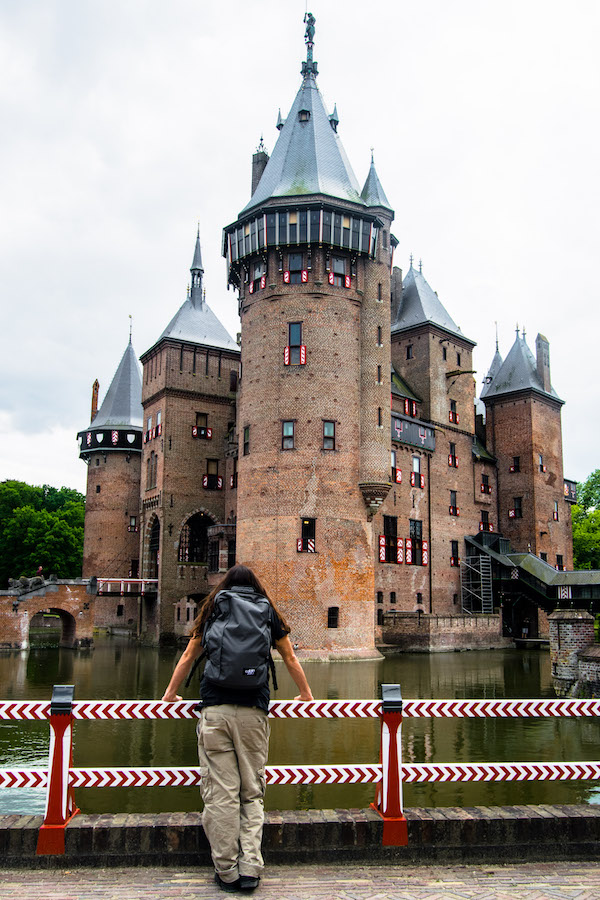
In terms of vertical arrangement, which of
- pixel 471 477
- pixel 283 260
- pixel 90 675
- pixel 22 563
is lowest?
pixel 90 675

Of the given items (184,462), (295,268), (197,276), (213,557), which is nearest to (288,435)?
(295,268)

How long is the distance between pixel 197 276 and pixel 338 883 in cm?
5177

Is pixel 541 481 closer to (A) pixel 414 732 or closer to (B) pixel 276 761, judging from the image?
(A) pixel 414 732

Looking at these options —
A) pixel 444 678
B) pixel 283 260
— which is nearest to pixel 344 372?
pixel 283 260

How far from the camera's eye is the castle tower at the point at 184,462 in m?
44.4

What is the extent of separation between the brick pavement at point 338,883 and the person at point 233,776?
20 centimetres

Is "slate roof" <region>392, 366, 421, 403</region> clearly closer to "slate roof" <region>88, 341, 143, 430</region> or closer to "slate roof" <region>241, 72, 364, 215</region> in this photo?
"slate roof" <region>241, 72, 364, 215</region>

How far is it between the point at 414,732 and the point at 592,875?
33.6 ft

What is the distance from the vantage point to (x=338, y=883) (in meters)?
5.10

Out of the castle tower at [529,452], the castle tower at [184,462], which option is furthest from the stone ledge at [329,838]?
the castle tower at [529,452]

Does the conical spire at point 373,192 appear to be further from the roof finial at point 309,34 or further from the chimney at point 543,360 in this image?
the chimney at point 543,360

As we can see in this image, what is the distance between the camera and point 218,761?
514 cm

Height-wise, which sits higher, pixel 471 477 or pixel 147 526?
pixel 471 477

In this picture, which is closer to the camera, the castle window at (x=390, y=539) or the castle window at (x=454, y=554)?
the castle window at (x=390, y=539)
